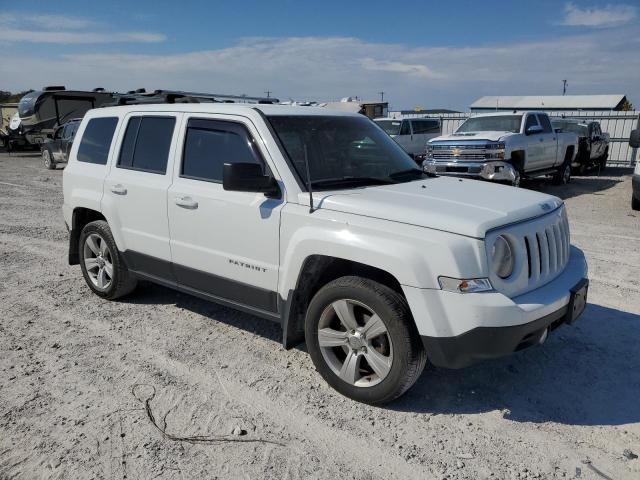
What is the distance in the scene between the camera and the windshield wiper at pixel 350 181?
3693mm

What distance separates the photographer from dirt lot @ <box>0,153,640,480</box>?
283 cm

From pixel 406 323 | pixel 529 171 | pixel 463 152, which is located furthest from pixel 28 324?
pixel 529 171

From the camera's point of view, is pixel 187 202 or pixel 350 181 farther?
pixel 187 202

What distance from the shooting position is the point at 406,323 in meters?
3.09

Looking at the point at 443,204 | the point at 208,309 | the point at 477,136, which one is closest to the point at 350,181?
the point at 443,204

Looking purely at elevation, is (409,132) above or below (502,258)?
A: above

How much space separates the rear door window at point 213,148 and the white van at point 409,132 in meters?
14.0

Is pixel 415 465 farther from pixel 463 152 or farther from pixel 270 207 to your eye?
pixel 463 152

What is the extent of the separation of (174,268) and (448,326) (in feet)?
8.11

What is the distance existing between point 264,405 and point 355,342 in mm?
736

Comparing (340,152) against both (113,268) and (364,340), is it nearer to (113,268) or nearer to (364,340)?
(364,340)

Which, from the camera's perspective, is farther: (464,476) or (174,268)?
(174,268)

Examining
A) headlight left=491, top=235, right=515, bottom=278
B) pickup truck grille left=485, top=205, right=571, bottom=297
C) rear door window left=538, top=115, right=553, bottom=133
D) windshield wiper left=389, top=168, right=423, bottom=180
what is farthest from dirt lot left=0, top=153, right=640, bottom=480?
rear door window left=538, top=115, right=553, bottom=133

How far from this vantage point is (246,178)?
3.41m
